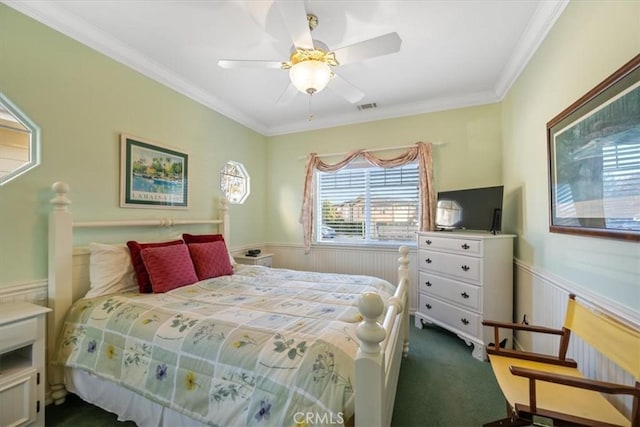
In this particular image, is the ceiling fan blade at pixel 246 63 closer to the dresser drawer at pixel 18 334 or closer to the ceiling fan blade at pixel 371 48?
the ceiling fan blade at pixel 371 48

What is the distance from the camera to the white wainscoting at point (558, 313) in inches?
49.7

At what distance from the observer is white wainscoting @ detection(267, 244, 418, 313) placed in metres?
3.62

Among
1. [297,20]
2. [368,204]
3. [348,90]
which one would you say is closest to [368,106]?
[368,204]

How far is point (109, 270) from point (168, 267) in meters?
0.41

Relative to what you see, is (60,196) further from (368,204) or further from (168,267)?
(368,204)

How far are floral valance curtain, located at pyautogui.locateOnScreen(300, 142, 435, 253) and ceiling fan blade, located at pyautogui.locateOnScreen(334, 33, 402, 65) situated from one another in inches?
76.4

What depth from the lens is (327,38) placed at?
2.19m

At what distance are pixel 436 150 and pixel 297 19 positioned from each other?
2.56m

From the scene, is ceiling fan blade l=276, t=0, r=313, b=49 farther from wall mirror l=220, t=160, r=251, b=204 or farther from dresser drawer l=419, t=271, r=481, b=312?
dresser drawer l=419, t=271, r=481, b=312

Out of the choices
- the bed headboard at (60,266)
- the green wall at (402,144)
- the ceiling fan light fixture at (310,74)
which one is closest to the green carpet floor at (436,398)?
the bed headboard at (60,266)

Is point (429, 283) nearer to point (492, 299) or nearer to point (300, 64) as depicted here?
point (492, 299)

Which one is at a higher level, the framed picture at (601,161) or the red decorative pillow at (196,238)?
the framed picture at (601,161)

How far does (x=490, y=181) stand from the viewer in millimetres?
3211

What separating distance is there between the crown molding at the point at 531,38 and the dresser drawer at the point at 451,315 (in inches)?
93.0
